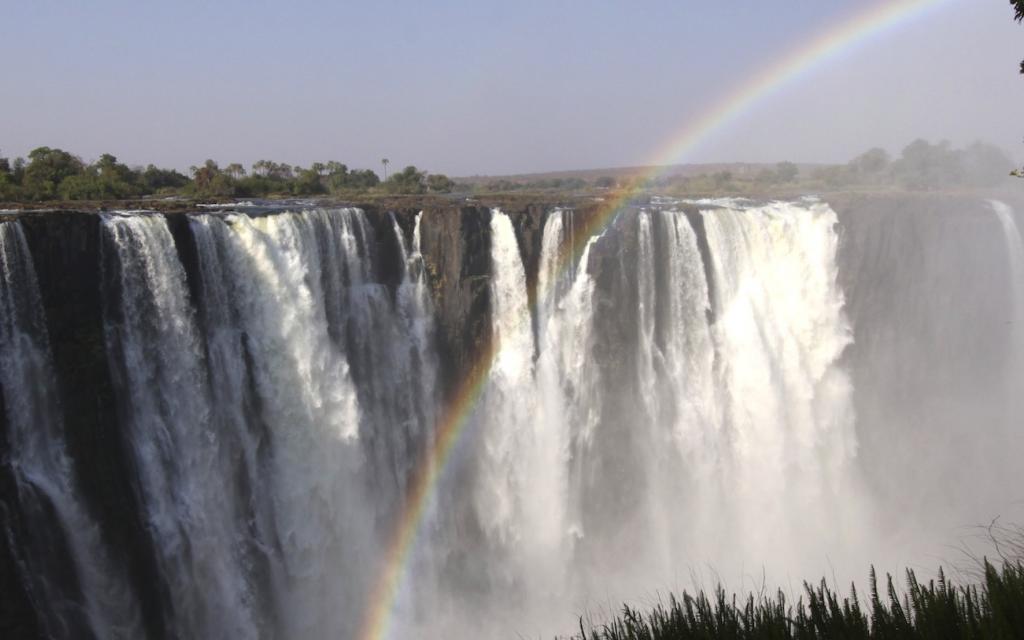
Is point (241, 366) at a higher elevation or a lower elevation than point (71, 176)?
lower

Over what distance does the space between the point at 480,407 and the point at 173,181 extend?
1397 centimetres

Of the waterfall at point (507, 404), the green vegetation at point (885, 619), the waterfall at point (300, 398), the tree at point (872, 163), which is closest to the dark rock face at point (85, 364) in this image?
the waterfall at point (300, 398)

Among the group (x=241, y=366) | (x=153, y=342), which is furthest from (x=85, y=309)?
(x=241, y=366)

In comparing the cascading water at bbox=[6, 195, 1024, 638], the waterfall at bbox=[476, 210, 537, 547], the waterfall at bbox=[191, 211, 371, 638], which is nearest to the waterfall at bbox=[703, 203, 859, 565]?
the cascading water at bbox=[6, 195, 1024, 638]

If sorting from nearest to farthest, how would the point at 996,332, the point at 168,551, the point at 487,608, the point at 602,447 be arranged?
1. the point at 168,551
2. the point at 487,608
3. the point at 602,447
4. the point at 996,332

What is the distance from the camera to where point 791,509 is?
750 inches

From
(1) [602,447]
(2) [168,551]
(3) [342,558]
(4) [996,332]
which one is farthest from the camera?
(4) [996,332]

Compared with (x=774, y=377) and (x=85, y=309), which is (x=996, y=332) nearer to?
(x=774, y=377)

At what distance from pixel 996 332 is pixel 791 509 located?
7.75 metres

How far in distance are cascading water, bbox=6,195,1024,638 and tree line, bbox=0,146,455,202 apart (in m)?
8.04

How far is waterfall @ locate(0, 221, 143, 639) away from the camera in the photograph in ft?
35.7

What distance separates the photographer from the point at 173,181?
995 inches

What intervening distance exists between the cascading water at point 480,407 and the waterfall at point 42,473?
0.03m

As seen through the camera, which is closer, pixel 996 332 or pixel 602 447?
pixel 602 447
